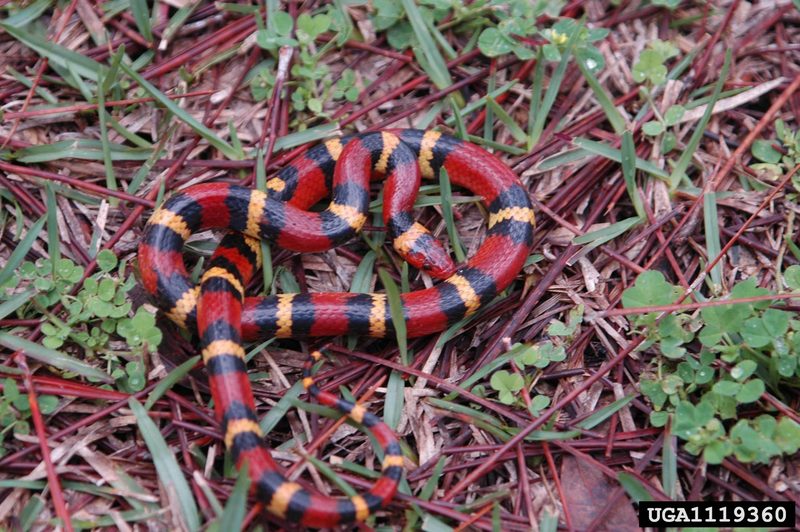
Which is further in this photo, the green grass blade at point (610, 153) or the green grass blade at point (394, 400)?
the green grass blade at point (610, 153)

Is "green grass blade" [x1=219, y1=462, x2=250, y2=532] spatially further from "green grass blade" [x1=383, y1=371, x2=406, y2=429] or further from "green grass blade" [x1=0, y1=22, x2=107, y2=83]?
"green grass blade" [x1=0, y1=22, x2=107, y2=83]

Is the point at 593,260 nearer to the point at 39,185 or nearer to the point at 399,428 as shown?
the point at 399,428

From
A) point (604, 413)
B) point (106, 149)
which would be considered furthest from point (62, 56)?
point (604, 413)

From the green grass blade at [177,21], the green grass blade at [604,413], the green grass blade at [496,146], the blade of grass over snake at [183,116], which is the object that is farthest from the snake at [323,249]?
the green grass blade at [177,21]

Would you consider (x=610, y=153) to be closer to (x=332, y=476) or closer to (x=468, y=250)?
(x=468, y=250)

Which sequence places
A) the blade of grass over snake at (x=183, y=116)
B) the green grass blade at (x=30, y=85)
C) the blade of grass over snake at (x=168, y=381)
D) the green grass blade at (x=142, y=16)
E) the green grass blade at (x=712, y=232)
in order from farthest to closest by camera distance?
the green grass blade at (x=142, y=16), the green grass blade at (x=30, y=85), the blade of grass over snake at (x=183, y=116), the green grass blade at (x=712, y=232), the blade of grass over snake at (x=168, y=381)

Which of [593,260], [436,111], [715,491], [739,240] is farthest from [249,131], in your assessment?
[715,491]

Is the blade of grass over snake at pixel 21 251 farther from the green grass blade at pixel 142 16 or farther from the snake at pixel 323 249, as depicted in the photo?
the green grass blade at pixel 142 16
